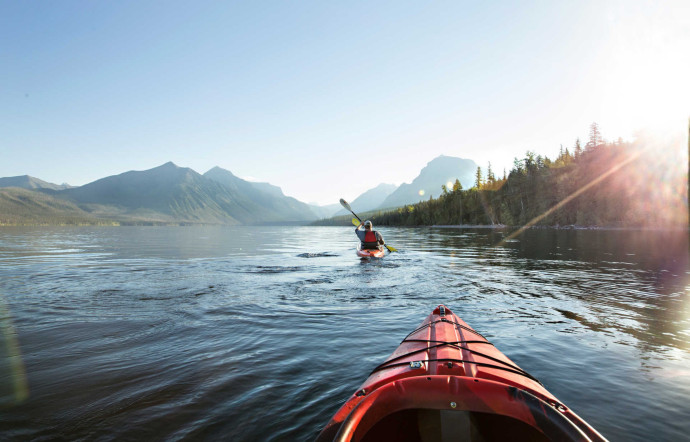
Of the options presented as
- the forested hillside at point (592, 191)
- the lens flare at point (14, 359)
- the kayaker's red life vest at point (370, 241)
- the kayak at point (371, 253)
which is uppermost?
the forested hillside at point (592, 191)

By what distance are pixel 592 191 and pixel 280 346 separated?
372 feet

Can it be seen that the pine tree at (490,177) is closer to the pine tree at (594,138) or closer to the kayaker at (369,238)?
the pine tree at (594,138)

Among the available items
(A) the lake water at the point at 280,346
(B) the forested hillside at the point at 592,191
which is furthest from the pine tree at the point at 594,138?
(A) the lake water at the point at 280,346

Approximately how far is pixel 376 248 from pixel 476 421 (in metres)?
23.1

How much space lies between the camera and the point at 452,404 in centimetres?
376

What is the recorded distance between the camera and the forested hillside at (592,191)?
83.6 meters

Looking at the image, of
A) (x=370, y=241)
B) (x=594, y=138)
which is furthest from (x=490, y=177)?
(x=370, y=241)

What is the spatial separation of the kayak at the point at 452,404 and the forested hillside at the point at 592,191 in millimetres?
107017

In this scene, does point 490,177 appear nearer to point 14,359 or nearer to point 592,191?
point 592,191

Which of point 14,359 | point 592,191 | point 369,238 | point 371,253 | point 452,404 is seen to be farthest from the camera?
point 592,191

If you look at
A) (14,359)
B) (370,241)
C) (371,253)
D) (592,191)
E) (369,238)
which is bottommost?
(14,359)

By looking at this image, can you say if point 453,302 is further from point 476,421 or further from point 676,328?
point 476,421

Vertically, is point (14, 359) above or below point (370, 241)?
below

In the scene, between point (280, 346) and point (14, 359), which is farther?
point (280, 346)
